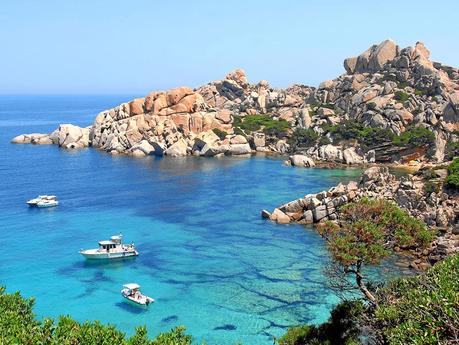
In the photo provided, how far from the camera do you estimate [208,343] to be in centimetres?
3891

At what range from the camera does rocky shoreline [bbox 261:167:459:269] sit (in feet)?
209

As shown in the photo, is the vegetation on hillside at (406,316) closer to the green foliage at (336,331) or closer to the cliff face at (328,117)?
the green foliage at (336,331)

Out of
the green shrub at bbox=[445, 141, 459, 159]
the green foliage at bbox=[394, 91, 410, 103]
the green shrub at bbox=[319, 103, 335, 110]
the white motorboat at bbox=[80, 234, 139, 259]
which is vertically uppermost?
the green foliage at bbox=[394, 91, 410, 103]

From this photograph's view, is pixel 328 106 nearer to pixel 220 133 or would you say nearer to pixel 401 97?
pixel 401 97

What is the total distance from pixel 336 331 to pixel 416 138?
94368 millimetres

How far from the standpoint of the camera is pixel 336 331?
100 feet

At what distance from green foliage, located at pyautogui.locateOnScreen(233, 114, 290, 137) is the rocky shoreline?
6184cm

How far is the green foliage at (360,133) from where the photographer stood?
120938mm

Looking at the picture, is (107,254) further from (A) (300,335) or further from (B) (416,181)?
(B) (416,181)

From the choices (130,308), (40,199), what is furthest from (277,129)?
(130,308)

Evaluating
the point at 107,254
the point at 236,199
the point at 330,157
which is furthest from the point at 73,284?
the point at 330,157

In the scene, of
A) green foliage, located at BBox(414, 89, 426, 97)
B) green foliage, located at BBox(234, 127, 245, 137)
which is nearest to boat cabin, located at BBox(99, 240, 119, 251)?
green foliage, located at BBox(234, 127, 245, 137)

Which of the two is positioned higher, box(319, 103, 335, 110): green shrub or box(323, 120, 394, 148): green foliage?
box(319, 103, 335, 110): green shrub

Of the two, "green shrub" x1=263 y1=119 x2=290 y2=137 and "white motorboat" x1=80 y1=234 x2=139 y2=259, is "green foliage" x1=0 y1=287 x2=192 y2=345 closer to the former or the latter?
"white motorboat" x1=80 y1=234 x2=139 y2=259
